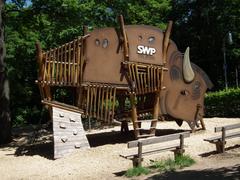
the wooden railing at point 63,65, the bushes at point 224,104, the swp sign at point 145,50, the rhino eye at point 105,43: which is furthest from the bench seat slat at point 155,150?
the bushes at point 224,104

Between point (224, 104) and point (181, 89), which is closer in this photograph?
point (181, 89)

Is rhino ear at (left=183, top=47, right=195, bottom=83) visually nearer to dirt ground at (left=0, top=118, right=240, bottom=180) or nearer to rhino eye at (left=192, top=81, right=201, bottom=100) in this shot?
rhino eye at (left=192, top=81, right=201, bottom=100)

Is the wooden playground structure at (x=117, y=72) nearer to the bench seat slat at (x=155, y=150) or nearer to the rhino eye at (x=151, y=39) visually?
the rhino eye at (x=151, y=39)

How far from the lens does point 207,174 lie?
10.8 m

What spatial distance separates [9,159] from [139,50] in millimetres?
5328

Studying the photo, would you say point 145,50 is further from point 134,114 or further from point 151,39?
point 134,114

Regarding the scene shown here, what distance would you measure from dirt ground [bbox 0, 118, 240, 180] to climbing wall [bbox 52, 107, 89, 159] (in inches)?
9.0

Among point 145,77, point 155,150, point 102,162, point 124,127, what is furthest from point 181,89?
point 102,162

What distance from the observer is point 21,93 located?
32125 mm

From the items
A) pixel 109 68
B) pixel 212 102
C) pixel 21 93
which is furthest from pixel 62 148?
pixel 21 93

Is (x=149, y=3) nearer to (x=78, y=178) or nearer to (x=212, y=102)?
(x=212, y=102)

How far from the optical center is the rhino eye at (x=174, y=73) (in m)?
16.8

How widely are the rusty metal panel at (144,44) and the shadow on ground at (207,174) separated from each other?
18.1ft

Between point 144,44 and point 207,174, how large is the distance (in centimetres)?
638
